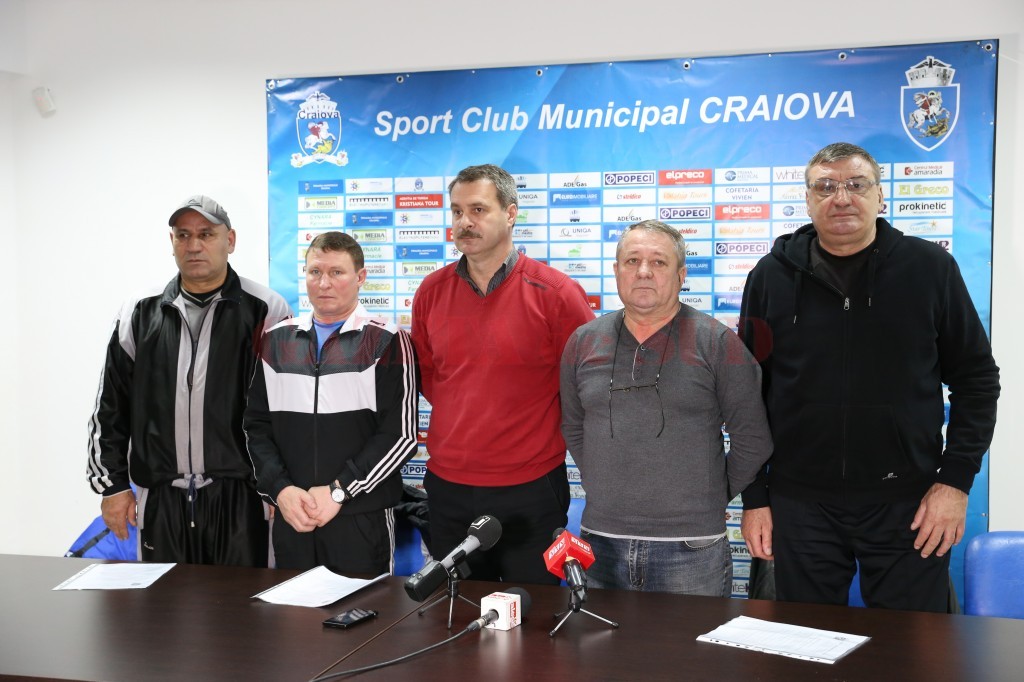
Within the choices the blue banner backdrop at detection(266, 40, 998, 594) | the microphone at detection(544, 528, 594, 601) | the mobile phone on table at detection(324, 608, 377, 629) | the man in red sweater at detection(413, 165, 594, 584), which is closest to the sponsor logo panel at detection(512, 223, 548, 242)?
the blue banner backdrop at detection(266, 40, 998, 594)

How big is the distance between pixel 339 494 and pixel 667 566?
1.01 m

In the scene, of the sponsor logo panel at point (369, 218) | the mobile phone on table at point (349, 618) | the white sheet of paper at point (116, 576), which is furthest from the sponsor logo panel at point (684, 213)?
the white sheet of paper at point (116, 576)

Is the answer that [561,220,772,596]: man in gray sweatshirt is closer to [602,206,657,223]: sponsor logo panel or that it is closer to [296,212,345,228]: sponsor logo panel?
[602,206,657,223]: sponsor logo panel

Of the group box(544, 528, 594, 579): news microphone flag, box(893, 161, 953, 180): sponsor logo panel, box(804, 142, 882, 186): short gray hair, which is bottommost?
box(544, 528, 594, 579): news microphone flag

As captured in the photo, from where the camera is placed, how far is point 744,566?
3.54m

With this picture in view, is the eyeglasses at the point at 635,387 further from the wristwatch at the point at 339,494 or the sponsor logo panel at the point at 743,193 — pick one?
the sponsor logo panel at the point at 743,193

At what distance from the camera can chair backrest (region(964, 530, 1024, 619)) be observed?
2.26m

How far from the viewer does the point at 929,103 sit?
325cm

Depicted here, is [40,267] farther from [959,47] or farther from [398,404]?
[959,47]

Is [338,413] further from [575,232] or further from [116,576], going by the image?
[575,232]

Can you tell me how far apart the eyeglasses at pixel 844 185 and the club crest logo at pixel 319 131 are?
2.21 metres

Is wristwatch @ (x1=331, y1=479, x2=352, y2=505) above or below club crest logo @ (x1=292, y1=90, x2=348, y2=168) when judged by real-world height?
below

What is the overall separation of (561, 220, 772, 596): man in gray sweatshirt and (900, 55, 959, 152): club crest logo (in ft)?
4.78

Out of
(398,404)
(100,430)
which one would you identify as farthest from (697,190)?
(100,430)
